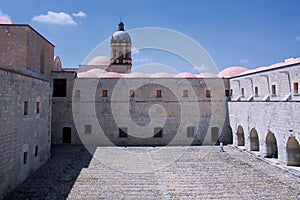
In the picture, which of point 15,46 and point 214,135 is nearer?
point 15,46

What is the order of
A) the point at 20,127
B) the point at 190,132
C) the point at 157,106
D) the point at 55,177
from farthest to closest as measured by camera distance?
the point at 190,132
the point at 157,106
the point at 55,177
the point at 20,127

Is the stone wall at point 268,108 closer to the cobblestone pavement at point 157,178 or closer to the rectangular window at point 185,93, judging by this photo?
the cobblestone pavement at point 157,178

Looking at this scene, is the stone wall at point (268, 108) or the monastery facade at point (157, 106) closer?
the stone wall at point (268, 108)

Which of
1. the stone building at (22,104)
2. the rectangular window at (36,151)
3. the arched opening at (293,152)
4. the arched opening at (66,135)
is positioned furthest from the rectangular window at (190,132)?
the rectangular window at (36,151)

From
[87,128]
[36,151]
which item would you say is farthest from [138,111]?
[36,151]

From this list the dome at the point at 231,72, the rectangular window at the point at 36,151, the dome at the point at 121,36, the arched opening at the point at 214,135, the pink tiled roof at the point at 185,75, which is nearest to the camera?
the rectangular window at the point at 36,151

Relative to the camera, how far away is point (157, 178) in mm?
11734

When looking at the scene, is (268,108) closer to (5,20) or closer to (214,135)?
(214,135)

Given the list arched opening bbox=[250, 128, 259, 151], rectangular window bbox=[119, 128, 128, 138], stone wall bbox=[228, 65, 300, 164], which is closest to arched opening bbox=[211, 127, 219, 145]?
stone wall bbox=[228, 65, 300, 164]

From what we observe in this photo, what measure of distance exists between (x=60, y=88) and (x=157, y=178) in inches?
498

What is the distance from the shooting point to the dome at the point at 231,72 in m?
22.8

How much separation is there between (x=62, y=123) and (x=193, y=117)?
10045 millimetres

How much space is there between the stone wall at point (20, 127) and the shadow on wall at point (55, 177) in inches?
13.2

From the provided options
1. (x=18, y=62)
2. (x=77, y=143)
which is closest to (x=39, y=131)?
(x=18, y=62)
